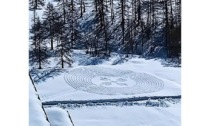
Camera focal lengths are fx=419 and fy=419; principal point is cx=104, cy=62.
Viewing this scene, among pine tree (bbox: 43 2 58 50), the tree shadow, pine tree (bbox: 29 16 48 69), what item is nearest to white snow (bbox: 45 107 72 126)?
the tree shadow

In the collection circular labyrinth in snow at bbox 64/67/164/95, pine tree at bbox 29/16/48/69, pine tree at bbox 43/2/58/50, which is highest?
pine tree at bbox 43/2/58/50

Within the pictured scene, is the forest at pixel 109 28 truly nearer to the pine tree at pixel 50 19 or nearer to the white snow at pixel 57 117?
the pine tree at pixel 50 19

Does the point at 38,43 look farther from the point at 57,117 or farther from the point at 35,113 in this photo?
the point at 35,113

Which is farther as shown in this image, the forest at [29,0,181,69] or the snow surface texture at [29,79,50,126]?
the forest at [29,0,181,69]

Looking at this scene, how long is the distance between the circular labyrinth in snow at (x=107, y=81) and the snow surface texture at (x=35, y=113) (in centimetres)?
74

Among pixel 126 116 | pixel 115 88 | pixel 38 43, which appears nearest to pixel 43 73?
pixel 38 43

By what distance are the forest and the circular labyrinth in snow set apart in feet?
0.41

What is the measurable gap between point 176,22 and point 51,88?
3.85 feet

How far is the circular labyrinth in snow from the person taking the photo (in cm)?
350

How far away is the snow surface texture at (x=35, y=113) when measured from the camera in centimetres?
255

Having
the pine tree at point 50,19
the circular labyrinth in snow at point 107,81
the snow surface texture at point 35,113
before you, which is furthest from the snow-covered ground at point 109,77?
the snow surface texture at point 35,113

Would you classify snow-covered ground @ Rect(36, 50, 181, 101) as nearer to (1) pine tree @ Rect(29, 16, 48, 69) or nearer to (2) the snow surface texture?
(1) pine tree @ Rect(29, 16, 48, 69)
